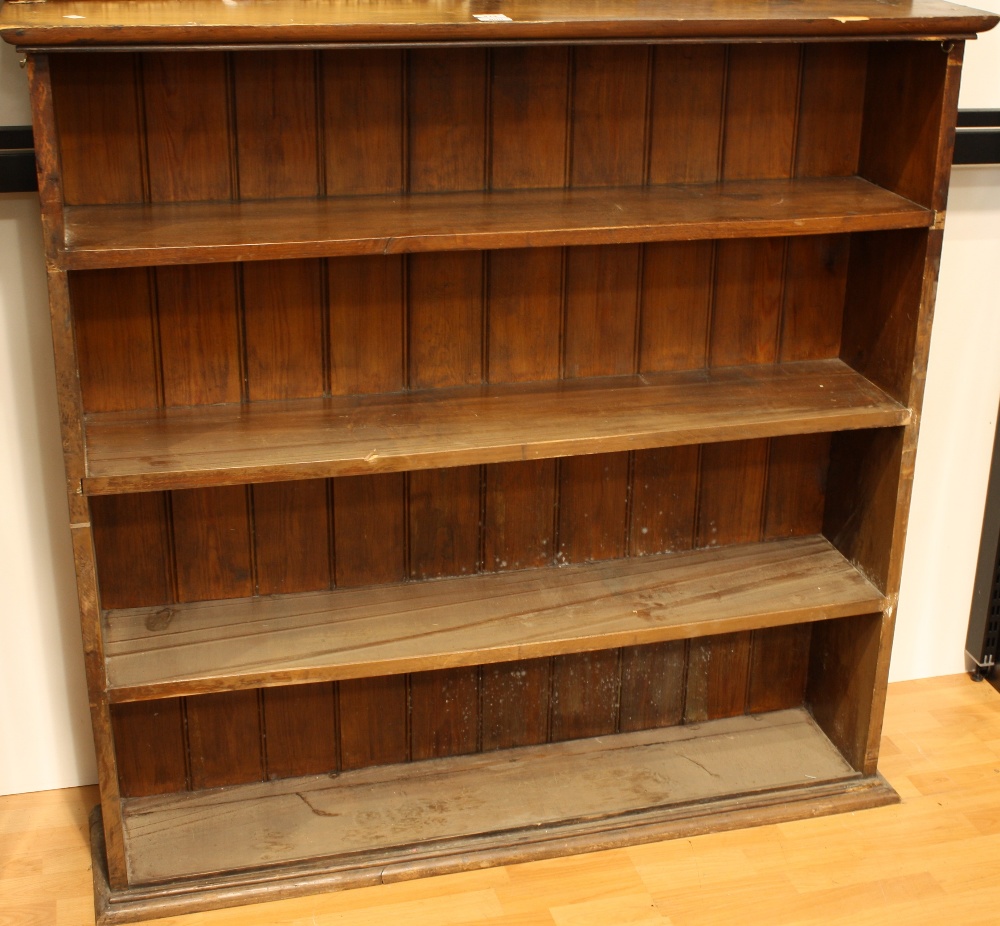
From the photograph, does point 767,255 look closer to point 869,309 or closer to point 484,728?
point 869,309

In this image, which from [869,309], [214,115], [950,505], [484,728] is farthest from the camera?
[950,505]

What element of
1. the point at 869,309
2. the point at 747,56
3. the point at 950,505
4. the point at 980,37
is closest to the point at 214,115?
the point at 747,56

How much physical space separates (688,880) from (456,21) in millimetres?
1526

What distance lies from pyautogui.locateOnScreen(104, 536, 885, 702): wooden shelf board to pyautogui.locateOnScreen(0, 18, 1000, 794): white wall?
0.71 feet

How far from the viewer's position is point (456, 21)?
1.85m

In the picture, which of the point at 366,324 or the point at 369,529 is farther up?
the point at 366,324

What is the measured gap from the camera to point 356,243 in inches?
75.4

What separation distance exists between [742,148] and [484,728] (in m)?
1.21

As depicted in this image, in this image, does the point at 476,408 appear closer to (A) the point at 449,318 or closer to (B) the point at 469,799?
(A) the point at 449,318

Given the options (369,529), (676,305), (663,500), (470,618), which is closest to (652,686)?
(663,500)

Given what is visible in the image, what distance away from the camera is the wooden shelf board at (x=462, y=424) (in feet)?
6.67

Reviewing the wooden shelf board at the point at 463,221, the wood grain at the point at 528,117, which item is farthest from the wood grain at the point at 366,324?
the wood grain at the point at 528,117

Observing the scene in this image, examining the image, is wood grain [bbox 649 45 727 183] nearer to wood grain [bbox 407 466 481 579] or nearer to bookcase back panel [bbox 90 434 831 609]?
bookcase back panel [bbox 90 434 831 609]

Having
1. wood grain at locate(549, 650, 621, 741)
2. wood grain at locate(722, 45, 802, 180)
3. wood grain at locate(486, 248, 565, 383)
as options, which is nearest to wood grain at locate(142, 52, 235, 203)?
wood grain at locate(486, 248, 565, 383)
